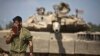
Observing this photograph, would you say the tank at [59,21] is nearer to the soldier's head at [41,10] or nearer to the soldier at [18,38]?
the soldier's head at [41,10]

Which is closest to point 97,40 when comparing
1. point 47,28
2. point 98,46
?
point 98,46

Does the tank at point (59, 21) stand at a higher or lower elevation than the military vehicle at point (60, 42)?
higher

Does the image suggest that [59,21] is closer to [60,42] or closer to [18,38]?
[60,42]

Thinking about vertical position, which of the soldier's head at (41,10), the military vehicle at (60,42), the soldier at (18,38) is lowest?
the military vehicle at (60,42)

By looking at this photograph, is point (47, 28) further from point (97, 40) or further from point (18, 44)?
point (18, 44)

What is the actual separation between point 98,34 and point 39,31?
82.0 inches

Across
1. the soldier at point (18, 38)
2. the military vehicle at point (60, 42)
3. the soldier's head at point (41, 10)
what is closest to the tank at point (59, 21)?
the military vehicle at point (60, 42)

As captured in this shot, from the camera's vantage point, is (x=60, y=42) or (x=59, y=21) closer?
(x=60, y=42)

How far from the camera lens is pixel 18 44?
22.0 ft

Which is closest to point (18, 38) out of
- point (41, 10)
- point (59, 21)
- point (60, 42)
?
point (60, 42)

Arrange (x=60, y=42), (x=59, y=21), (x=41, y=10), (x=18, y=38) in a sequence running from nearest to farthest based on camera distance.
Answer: (x=18, y=38), (x=60, y=42), (x=59, y=21), (x=41, y=10)

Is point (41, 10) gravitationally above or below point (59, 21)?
above

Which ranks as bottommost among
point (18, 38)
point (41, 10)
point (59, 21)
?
point (18, 38)

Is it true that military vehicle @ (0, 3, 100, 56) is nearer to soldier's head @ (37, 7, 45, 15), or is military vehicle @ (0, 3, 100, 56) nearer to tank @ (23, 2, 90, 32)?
tank @ (23, 2, 90, 32)
